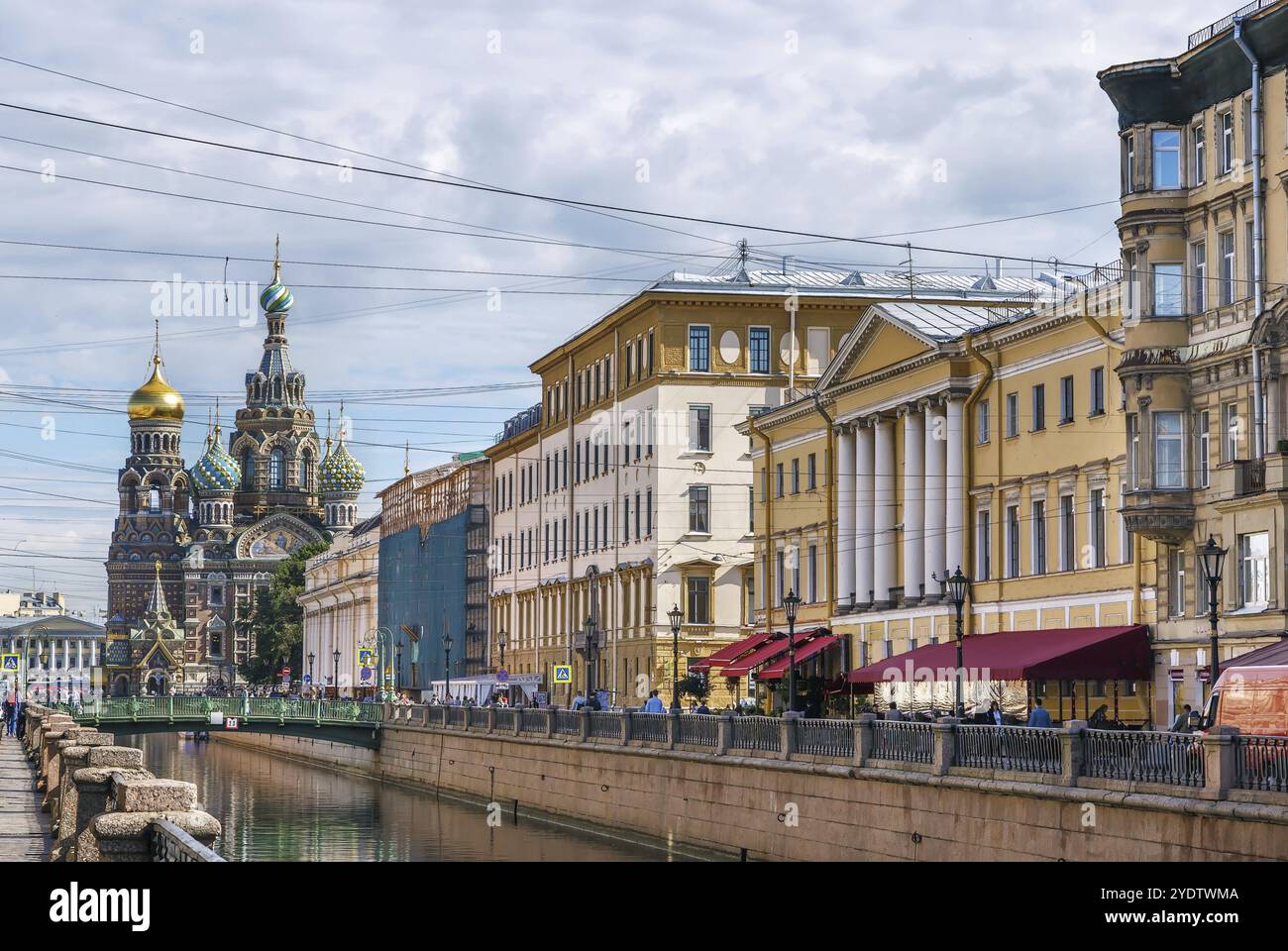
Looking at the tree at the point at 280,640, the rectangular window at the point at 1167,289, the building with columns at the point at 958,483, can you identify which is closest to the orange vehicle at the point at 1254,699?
the rectangular window at the point at 1167,289

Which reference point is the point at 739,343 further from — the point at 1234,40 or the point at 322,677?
the point at 322,677

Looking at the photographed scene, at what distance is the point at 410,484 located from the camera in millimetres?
131250

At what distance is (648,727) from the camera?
4922 cm

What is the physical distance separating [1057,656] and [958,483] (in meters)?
10.3

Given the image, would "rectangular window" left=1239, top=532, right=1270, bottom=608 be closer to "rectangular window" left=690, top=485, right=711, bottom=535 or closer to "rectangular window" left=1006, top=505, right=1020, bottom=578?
"rectangular window" left=1006, top=505, right=1020, bottom=578

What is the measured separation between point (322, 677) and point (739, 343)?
10454cm

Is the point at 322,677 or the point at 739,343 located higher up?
the point at 739,343

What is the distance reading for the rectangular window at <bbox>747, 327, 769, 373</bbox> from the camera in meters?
77.9

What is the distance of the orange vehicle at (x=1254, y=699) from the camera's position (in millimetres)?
30234

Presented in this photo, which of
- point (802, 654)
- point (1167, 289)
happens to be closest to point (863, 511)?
point (802, 654)

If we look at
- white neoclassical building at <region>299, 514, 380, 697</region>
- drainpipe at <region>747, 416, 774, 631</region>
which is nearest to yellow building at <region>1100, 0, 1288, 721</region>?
drainpipe at <region>747, 416, 774, 631</region>

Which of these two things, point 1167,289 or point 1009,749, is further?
point 1167,289

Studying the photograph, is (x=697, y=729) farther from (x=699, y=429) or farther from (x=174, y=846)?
(x=699, y=429)
